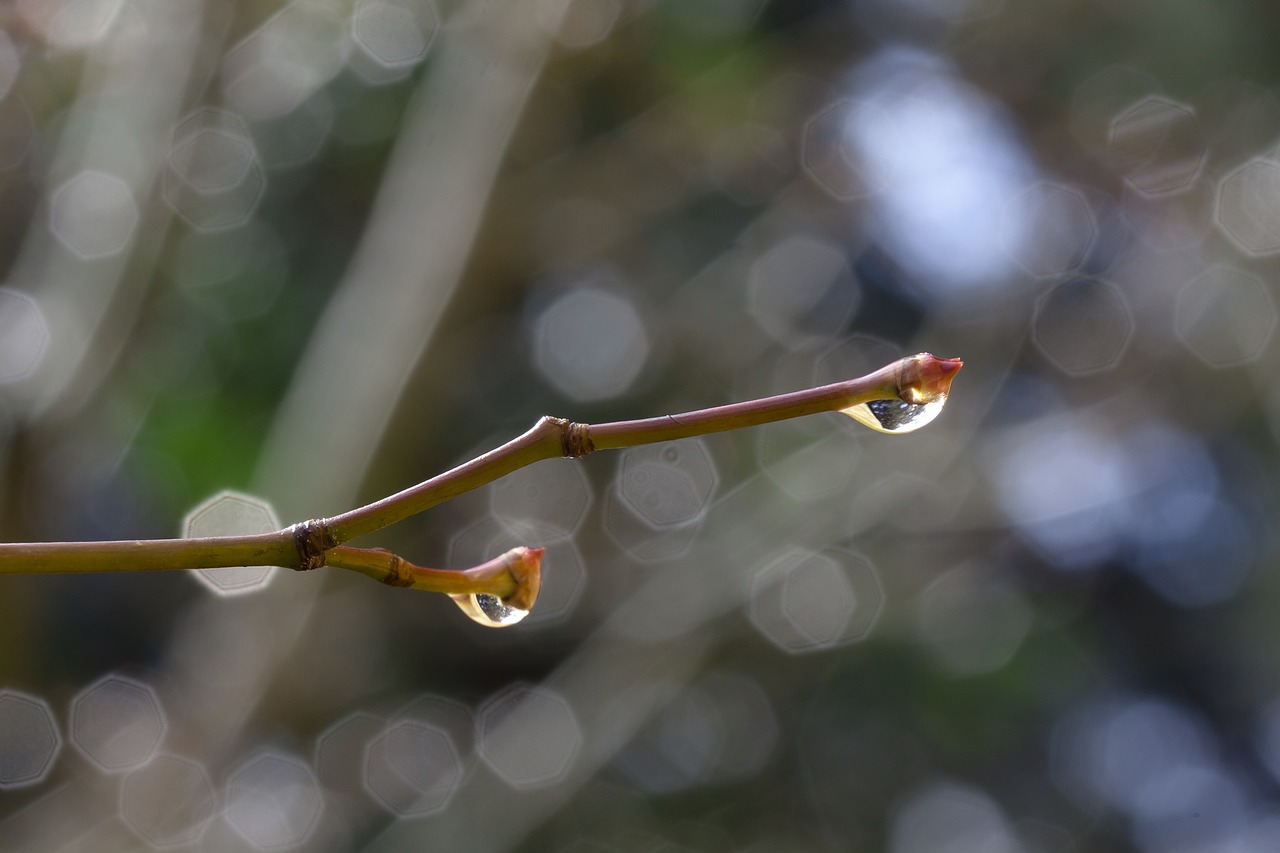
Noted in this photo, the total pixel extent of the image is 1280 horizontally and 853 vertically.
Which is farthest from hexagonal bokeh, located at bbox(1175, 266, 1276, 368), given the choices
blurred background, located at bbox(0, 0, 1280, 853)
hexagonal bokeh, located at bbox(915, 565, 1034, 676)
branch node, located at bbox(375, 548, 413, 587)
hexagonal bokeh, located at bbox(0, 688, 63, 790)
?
Result: hexagonal bokeh, located at bbox(0, 688, 63, 790)

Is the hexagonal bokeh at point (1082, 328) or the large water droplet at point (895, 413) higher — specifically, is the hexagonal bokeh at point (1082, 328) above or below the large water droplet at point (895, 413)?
below

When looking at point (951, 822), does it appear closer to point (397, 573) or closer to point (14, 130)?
point (14, 130)

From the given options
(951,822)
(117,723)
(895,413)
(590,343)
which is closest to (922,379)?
(895,413)

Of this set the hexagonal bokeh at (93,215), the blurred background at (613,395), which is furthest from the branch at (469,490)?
the hexagonal bokeh at (93,215)

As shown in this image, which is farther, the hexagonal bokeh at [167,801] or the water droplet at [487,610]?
the hexagonal bokeh at [167,801]

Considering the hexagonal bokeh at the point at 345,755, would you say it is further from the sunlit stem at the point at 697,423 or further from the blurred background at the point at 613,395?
the sunlit stem at the point at 697,423

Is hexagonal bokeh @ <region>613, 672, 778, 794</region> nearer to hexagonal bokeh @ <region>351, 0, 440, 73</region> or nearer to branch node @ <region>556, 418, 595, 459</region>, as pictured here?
hexagonal bokeh @ <region>351, 0, 440, 73</region>

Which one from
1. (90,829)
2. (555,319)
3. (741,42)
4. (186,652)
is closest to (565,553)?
(555,319)

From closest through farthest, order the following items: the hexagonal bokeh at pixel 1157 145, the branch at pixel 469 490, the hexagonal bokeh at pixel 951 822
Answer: the branch at pixel 469 490
the hexagonal bokeh at pixel 1157 145
the hexagonal bokeh at pixel 951 822
